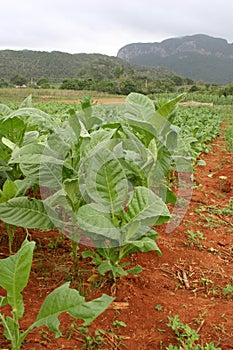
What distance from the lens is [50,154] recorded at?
1.58m

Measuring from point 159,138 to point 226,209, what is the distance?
1.95 metres

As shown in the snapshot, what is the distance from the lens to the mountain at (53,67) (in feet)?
231

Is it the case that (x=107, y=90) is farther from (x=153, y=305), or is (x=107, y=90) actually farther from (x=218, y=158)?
(x=153, y=305)

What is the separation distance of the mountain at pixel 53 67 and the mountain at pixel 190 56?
45.2 metres

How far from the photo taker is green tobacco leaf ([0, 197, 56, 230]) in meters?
1.52

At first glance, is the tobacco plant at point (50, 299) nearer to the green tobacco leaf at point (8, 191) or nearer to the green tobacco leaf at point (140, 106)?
the green tobacco leaf at point (8, 191)

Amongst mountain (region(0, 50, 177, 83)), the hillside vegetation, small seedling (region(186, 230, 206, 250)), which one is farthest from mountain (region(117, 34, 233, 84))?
small seedling (region(186, 230, 206, 250))

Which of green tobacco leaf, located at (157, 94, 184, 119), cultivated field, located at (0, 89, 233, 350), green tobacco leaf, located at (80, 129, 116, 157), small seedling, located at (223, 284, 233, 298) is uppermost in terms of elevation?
green tobacco leaf, located at (157, 94, 184, 119)

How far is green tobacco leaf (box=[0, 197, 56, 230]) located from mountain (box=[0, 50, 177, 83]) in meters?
65.8

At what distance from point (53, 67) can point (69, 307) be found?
79656 millimetres

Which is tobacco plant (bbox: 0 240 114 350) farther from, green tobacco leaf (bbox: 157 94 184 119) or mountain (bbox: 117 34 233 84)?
mountain (bbox: 117 34 233 84)

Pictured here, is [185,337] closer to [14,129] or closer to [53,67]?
[14,129]

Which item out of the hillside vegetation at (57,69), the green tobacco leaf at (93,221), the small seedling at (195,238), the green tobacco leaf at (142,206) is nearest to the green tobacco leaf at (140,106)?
the green tobacco leaf at (142,206)

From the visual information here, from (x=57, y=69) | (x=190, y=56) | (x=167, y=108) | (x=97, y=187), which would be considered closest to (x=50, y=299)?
(x=97, y=187)
